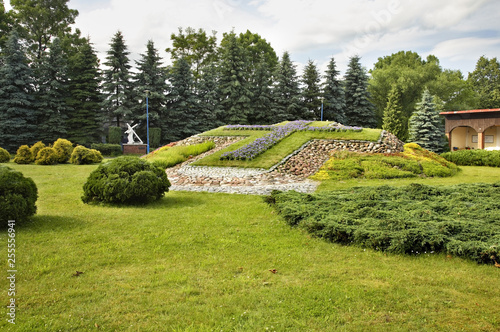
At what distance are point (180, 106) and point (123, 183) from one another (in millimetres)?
25231

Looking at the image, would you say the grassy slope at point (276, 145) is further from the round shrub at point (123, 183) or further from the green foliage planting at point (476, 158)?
the round shrub at point (123, 183)

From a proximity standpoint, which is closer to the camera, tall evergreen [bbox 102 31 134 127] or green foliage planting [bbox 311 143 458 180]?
Result: green foliage planting [bbox 311 143 458 180]

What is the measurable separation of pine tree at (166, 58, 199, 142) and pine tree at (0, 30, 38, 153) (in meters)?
10.5

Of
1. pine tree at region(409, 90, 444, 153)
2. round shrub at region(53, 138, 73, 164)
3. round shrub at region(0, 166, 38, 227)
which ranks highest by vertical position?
pine tree at region(409, 90, 444, 153)

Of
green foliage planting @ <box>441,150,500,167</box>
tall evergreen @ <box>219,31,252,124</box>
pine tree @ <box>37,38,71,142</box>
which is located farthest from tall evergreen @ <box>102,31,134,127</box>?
green foliage planting @ <box>441,150,500,167</box>

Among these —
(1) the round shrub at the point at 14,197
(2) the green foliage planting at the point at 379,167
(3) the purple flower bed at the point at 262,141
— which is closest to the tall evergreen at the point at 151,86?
(3) the purple flower bed at the point at 262,141

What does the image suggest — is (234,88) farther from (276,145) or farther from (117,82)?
(276,145)

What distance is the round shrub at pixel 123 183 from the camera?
6.73 metres

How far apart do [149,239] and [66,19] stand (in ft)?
120

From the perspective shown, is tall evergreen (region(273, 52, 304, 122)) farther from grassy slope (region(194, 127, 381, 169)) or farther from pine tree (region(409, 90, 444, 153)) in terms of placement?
grassy slope (region(194, 127, 381, 169))

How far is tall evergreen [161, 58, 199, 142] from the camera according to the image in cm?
3045

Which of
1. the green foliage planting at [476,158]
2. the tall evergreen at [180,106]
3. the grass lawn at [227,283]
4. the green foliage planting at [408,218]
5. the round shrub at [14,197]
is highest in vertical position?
the tall evergreen at [180,106]

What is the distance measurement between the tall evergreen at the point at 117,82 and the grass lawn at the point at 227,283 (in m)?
24.8

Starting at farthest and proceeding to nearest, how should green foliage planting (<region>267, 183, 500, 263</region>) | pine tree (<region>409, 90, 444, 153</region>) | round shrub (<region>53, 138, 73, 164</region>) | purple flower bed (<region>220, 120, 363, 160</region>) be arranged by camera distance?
pine tree (<region>409, 90, 444, 153</region>) → round shrub (<region>53, 138, 73, 164</region>) → purple flower bed (<region>220, 120, 363, 160</region>) → green foliage planting (<region>267, 183, 500, 263</region>)
